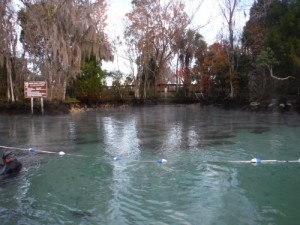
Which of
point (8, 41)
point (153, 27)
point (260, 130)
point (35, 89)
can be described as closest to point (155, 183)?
point (260, 130)

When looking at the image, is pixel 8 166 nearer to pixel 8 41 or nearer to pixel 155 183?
pixel 155 183

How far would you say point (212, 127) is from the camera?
14.0 metres

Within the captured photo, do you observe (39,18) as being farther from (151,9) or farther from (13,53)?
(151,9)

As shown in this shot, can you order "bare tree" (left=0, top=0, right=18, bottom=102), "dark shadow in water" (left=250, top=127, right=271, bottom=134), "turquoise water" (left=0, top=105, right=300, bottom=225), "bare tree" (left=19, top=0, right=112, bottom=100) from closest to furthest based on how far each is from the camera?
"turquoise water" (left=0, top=105, right=300, bottom=225)
"dark shadow in water" (left=250, top=127, right=271, bottom=134)
"bare tree" (left=19, top=0, right=112, bottom=100)
"bare tree" (left=0, top=0, right=18, bottom=102)

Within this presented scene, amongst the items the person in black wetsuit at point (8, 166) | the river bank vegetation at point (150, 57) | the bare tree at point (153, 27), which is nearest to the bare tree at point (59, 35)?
the river bank vegetation at point (150, 57)

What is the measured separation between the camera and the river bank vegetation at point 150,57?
2130 centimetres

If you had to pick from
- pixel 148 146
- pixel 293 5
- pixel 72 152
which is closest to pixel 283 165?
pixel 148 146

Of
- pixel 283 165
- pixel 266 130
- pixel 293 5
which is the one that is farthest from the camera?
pixel 293 5

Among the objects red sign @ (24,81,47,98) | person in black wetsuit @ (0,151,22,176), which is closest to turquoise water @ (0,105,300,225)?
person in black wetsuit @ (0,151,22,176)

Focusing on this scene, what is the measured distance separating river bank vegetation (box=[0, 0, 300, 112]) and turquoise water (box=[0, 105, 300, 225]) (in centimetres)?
1160

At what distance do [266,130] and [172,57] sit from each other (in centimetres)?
2256

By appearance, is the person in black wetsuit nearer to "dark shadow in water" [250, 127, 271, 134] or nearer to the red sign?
"dark shadow in water" [250, 127, 271, 134]

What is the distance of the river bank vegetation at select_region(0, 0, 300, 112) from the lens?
2130 cm

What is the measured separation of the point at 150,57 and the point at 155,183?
1088 inches
